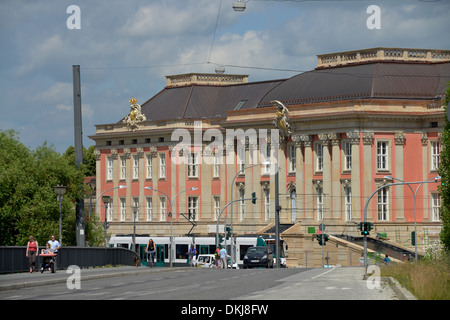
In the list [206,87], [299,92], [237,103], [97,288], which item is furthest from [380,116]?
[97,288]

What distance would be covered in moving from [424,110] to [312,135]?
10.2 metres

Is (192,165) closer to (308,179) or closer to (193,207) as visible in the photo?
(193,207)

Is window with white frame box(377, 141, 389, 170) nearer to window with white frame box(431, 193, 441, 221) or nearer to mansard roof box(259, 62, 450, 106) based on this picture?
mansard roof box(259, 62, 450, 106)

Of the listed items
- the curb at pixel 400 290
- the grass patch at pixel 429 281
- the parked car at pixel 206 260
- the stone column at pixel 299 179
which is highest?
the stone column at pixel 299 179

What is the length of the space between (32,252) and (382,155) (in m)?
51.8

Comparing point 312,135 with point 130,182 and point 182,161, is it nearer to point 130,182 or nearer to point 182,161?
point 182,161

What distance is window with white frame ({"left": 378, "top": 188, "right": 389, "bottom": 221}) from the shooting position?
91.2 metres

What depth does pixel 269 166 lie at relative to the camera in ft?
330

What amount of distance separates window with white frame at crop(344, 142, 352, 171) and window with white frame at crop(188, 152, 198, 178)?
20.5 metres

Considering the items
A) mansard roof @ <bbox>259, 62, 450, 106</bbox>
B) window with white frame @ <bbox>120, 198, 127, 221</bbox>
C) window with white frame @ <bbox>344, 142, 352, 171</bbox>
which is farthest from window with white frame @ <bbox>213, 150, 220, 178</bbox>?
window with white frame @ <bbox>344, 142, 352, 171</bbox>

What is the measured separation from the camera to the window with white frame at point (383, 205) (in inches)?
3592

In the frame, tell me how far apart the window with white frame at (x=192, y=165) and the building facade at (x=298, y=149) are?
0.10m

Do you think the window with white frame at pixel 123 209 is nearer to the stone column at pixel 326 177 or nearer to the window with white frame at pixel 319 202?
the window with white frame at pixel 319 202

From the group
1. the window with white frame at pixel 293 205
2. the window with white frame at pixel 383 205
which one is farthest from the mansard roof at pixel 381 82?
the window with white frame at pixel 293 205
